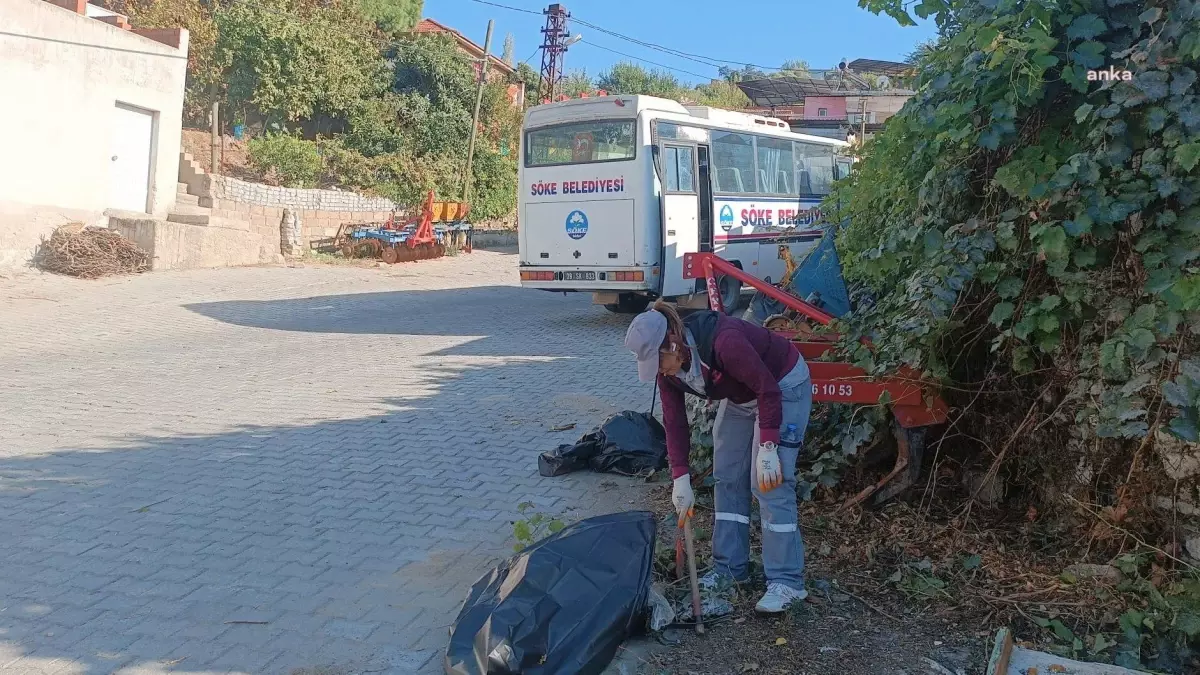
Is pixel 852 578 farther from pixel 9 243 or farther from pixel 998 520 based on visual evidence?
pixel 9 243

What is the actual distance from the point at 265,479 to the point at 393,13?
28.5 metres

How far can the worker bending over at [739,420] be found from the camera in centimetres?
383

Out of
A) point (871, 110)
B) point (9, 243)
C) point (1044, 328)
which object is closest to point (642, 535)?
point (1044, 328)

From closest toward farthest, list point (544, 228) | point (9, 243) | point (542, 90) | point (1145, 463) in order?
point (1145, 463) < point (544, 228) < point (9, 243) < point (542, 90)

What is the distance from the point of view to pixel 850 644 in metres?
3.85

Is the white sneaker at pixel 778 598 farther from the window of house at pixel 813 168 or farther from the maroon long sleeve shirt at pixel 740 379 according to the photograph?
the window of house at pixel 813 168

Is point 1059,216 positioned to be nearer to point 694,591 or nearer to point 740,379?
point 740,379

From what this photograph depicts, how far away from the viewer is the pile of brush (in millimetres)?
15695

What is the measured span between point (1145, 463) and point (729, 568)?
Answer: 6.05ft

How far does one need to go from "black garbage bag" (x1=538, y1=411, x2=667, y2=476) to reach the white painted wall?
12990mm

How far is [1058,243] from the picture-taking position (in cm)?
401

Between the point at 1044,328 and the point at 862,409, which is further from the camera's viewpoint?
the point at 862,409

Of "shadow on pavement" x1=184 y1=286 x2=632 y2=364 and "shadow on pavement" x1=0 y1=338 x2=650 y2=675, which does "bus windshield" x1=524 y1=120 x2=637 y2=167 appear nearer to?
"shadow on pavement" x1=184 y1=286 x2=632 y2=364

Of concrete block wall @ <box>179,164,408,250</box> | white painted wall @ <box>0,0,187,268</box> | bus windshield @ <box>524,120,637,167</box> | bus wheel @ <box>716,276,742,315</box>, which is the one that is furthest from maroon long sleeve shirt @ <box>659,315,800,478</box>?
concrete block wall @ <box>179,164,408,250</box>
